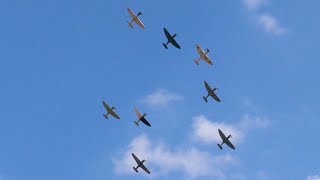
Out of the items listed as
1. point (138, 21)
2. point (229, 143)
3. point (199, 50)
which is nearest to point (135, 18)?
point (138, 21)

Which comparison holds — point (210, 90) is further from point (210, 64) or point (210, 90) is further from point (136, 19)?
point (136, 19)

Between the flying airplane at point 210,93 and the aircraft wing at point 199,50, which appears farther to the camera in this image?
the flying airplane at point 210,93

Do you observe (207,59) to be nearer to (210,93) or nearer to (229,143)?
(210,93)

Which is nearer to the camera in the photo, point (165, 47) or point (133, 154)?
point (165, 47)

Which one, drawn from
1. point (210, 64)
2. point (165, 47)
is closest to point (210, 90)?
point (210, 64)

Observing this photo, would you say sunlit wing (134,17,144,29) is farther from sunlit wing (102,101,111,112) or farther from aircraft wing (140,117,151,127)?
aircraft wing (140,117,151,127)

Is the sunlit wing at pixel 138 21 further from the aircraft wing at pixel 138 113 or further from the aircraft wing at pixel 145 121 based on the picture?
the aircraft wing at pixel 145 121

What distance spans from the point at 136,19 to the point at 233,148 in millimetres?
39726

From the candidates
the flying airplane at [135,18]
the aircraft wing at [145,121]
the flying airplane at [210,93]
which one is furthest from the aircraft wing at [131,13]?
the aircraft wing at [145,121]

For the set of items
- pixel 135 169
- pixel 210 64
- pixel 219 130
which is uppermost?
pixel 210 64

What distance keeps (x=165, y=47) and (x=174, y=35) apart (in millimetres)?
3590

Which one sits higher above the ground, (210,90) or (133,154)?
(210,90)

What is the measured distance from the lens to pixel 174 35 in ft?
551

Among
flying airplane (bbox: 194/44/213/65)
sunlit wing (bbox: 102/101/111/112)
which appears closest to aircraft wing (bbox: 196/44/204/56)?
flying airplane (bbox: 194/44/213/65)
